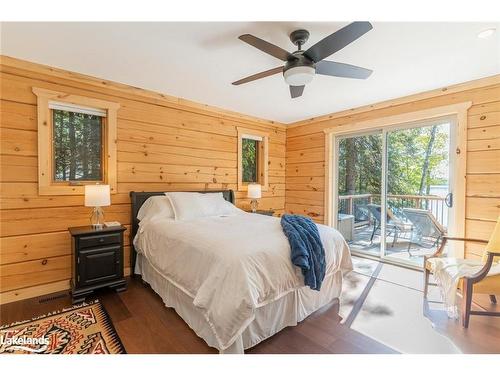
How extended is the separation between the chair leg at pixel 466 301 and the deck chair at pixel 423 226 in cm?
149

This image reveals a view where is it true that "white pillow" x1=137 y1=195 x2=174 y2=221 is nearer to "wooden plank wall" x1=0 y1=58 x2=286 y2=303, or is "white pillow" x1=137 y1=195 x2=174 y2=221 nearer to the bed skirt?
"wooden plank wall" x1=0 y1=58 x2=286 y2=303

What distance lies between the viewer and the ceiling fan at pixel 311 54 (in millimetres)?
1568

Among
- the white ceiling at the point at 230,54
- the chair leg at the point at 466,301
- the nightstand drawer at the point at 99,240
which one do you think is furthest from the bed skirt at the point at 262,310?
the white ceiling at the point at 230,54

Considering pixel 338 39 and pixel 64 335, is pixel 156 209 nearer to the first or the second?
pixel 64 335

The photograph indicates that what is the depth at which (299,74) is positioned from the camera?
192cm

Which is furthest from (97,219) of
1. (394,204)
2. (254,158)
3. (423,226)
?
(423,226)

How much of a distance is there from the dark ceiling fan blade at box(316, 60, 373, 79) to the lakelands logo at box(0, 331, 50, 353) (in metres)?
2.93

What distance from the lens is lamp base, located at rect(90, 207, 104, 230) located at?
2.58 m

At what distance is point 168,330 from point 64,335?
2.49 feet

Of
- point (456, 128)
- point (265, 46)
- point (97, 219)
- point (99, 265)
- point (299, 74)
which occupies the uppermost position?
point (265, 46)

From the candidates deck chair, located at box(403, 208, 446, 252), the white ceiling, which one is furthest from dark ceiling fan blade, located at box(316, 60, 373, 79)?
deck chair, located at box(403, 208, 446, 252)

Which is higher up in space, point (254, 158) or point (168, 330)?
point (254, 158)

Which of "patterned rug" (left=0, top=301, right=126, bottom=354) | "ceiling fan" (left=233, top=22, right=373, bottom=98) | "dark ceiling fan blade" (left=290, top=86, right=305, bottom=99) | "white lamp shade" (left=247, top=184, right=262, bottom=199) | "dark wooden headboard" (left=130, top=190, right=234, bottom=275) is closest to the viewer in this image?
"ceiling fan" (left=233, top=22, right=373, bottom=98)

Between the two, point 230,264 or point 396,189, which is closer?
point 230,264
